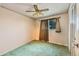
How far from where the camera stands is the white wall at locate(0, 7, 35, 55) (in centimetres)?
138

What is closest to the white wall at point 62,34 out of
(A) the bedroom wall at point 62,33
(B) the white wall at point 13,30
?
(A) the bedroom wall at point 62,33

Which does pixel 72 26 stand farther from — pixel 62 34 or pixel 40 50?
pixel 40 50

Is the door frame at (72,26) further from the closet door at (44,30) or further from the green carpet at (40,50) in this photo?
the closet door at (44,30)

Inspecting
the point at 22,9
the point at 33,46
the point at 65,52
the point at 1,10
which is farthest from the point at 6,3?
the point at 65,52

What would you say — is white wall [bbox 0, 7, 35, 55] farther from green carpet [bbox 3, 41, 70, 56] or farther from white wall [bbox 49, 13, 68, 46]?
white wall [bbox 49, 13, 68, 46]

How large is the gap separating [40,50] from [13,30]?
1.59 feet

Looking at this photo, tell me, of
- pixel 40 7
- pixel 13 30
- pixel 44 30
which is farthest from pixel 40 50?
pixel 40 7

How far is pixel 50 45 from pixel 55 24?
0.32 meters

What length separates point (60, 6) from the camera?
135cm

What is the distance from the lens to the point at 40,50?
Result: 1.39 meters

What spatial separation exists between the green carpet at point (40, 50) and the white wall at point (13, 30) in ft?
0.27

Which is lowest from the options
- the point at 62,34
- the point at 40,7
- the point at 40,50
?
the point at 40,50

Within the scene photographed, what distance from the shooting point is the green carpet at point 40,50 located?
134cm

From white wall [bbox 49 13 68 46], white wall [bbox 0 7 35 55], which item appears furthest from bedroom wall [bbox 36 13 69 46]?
white wall [bbox 0 7 35 55]
